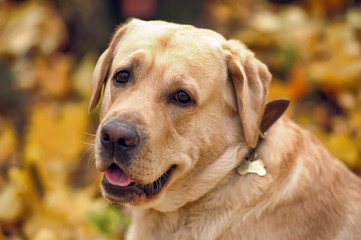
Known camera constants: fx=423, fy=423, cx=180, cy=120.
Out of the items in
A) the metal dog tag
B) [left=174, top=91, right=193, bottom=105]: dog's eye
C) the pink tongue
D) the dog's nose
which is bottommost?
the pink tongue

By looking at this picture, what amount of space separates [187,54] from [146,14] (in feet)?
14.1

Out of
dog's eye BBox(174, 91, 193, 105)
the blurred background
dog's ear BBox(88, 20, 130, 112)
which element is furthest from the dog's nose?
the blurred background

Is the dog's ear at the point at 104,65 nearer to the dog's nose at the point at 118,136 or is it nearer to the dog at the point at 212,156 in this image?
the dog at the point at 212,156

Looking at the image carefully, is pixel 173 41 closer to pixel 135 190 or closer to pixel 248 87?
pixel 248 87

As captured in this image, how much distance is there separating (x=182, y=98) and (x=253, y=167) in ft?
2.22

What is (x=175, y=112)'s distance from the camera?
271cm

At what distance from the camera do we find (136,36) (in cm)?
296

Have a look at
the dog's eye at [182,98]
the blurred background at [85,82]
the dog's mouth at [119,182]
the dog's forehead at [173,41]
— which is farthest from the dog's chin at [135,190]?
the blurred background at [85,82]

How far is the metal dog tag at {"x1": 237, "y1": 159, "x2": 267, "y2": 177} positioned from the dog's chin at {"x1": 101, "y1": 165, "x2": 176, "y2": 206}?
1.54ft

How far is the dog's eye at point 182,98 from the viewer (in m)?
2.71

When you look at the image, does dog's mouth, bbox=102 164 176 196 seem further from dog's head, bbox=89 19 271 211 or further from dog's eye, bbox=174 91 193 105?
dog's eye, bbox=174 91 193 105

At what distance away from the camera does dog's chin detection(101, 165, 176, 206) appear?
2.61m

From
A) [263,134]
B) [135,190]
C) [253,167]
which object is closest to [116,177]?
[135,190]

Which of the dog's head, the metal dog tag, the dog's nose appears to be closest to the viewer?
the dog's nose
